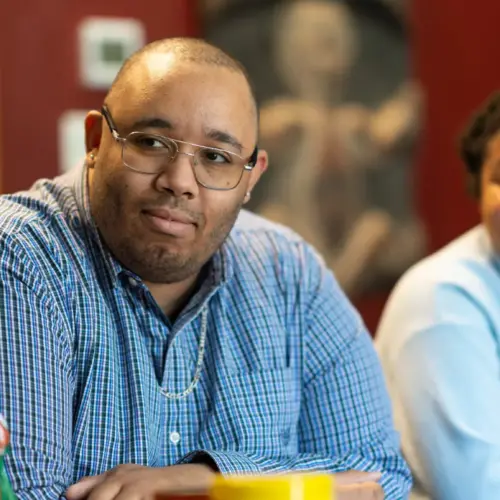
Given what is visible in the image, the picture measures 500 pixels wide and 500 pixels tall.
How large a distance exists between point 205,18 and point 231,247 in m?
1.67

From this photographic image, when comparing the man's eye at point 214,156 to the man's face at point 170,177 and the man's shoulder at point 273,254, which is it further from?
the man's shoulder at point 273,254

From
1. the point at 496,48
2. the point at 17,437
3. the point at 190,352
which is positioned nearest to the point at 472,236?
the point at 190,352

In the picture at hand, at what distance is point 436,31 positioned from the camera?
3510 mm

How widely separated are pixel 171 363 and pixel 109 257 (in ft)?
0.62

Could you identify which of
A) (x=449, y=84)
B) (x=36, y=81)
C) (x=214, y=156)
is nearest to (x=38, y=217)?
(x=214, y=156)

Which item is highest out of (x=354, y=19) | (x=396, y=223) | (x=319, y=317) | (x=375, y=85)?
(x=354, y=19)

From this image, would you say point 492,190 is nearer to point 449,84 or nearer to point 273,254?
point 273,254

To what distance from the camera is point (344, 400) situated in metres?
1.66

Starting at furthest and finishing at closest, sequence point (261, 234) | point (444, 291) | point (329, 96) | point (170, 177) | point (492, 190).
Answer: point (329, 96) → point (492, 190) → point (444, 291) → point (261, 234) → point (170, 177)

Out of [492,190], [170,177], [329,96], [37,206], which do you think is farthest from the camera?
[329,96]

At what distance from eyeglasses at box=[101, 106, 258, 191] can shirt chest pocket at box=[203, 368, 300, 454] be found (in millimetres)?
317

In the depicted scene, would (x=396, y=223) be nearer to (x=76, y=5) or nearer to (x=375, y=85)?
(x=375, y=85)

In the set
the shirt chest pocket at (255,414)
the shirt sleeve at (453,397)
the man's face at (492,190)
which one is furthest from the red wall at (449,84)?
the shirt chest pocket at (255,414)

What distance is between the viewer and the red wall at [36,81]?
3.02 m
